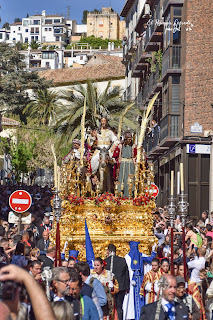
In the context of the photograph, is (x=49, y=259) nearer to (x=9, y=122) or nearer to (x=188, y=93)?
(x=188, y=93)

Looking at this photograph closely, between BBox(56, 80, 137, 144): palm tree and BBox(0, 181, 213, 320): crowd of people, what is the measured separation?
1801cm

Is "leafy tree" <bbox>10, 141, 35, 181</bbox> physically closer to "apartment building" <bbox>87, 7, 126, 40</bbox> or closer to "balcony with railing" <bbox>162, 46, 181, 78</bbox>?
"balcony with railing" <bbox>162, 46, 181, 78</bbox>

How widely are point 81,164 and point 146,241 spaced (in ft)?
6.51

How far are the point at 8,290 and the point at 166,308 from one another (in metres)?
3.43

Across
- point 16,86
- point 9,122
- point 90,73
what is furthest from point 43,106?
point 16,86

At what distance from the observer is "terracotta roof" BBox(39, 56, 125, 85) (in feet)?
227

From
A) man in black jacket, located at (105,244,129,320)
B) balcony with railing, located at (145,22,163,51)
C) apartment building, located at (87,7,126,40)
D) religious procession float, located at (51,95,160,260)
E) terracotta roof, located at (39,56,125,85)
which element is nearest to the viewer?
man in black jacket, located at (105,244,129,320)

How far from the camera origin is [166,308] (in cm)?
643

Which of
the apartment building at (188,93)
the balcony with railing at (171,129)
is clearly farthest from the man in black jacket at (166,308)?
the balcony with railing at (171,129)

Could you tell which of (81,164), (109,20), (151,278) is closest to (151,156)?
(81,164)

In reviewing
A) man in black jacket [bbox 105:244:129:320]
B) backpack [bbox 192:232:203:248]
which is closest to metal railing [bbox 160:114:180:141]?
backpack [bbox 192:232:203:248]

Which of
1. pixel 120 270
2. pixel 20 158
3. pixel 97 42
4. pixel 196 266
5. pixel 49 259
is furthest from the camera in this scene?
pixel 97 42

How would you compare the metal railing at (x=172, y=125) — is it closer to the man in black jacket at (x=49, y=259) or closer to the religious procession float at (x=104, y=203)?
the religious procession float at (x=104, y=203)

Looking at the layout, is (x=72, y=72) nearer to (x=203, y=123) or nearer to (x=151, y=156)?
(x=151, y=156)
